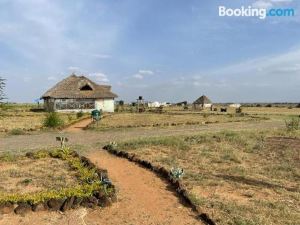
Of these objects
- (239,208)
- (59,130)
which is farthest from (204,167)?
(59,130)

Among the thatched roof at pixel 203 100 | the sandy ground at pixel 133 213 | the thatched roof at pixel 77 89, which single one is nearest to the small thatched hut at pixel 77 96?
the thatched roof at pixel 77 89

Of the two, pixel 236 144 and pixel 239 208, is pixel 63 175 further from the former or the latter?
pixel 236 144

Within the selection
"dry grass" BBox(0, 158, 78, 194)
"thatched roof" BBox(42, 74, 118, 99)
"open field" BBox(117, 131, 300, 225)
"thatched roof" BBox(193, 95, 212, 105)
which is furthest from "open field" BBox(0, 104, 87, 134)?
"thatched roof" BBox(193, 95, 212, 105)

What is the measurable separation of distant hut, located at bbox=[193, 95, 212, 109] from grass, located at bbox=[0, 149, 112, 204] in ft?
191

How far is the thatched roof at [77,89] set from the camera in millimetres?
51531

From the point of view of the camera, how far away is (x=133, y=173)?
13.1 metres

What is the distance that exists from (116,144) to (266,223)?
1098cm

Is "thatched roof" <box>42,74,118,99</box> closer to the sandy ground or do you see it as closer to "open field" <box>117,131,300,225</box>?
"open field" <box>117,131,300,225</box>

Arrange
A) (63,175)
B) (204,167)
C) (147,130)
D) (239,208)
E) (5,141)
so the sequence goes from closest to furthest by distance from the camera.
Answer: (239,208)
(63,175)
(204,167)
(5,141)
(147,130)

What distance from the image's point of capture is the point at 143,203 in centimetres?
1002

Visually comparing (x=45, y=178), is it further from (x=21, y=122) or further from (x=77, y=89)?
(x=77, y=89)

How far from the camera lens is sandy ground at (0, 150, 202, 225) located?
28.8 feet

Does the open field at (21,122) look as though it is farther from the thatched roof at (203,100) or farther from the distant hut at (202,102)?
the thatched roof at (203,100)

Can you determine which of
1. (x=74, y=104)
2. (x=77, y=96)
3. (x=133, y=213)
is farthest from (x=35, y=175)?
(x=74, y=104)
